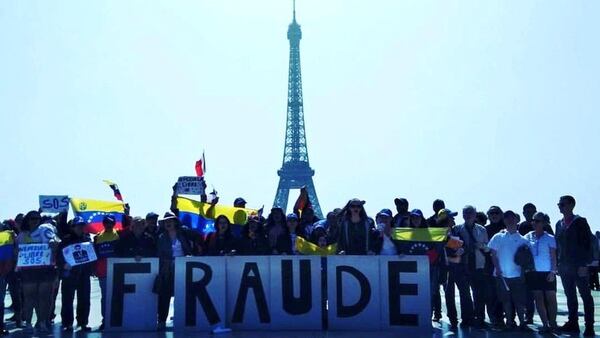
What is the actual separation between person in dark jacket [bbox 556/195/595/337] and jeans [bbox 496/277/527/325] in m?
0.68

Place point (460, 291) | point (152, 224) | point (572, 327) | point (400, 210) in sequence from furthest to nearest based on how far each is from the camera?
point (400, 210)
point (152, 224)
point (460, 291)
point (572, 327)

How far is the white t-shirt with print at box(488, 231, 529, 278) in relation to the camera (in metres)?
11.1

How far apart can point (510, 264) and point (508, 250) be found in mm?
223

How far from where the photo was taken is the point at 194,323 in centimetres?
1103

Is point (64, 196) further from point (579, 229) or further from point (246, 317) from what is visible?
point (579, 229)

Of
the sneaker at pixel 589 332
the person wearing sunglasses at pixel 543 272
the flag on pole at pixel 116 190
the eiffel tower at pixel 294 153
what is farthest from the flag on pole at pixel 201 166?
the eiffel tower at pixel 294 153

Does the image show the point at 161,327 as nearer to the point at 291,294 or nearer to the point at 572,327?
the point at 291,294

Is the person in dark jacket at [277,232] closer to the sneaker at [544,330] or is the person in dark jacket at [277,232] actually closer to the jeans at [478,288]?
the jeans at [478,288]

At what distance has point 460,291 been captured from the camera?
11.5 meters

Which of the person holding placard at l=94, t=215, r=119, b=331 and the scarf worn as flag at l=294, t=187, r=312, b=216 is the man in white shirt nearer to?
the scarf worn as flag at l=294, t=187, r=312, b=216

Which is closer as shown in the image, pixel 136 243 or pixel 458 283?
pixel 458 283

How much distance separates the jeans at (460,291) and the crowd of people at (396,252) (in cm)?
2

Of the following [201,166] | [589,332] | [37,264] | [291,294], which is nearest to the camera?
[589,332]

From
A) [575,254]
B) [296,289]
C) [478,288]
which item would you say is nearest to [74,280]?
[296,289]
